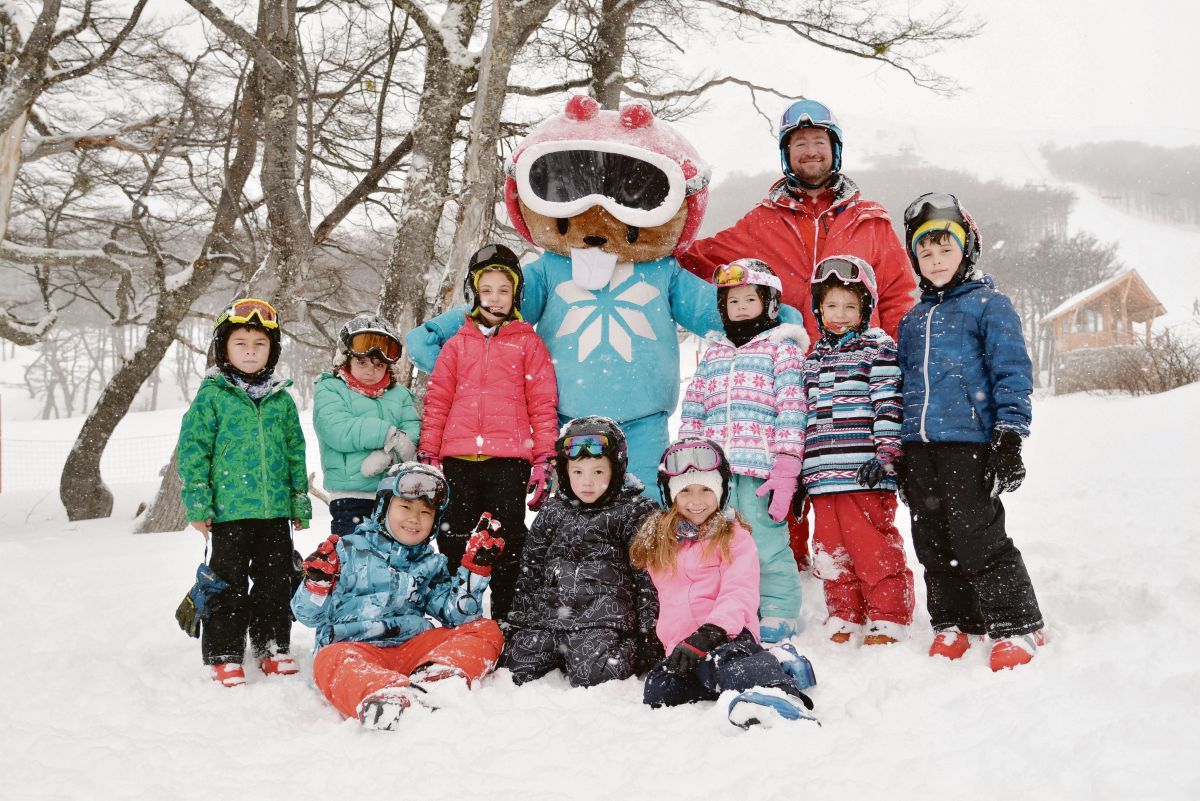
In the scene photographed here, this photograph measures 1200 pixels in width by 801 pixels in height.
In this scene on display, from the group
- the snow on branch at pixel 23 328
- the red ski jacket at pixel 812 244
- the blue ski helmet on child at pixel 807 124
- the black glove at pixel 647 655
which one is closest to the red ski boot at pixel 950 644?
the black glove at pixel 647 655

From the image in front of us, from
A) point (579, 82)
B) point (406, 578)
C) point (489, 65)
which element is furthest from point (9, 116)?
point (406, 578)

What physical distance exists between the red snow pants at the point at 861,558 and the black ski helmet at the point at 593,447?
2.81 feet

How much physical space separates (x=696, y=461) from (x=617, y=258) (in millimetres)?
1208

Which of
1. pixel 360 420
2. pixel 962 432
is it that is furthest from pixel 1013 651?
pixel 360 420

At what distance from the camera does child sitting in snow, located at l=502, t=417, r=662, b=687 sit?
284cm

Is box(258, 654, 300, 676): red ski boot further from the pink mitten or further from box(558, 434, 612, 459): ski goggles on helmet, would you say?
the pink mitten

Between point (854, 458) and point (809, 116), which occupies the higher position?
point (809, 116)

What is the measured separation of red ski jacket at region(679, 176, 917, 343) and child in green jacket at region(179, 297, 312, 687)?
2.17 metres

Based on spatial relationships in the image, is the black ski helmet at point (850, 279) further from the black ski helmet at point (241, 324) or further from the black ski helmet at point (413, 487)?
the black ski helmet at point (241, 324)

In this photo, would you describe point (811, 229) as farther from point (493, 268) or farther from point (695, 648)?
point (695, 648)

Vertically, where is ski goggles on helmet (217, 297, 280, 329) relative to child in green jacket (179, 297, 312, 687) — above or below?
above

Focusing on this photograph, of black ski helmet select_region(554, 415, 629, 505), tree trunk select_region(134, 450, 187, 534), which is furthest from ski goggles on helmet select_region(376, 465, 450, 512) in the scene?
tree trunk select_region(134, 450, 187, 534)

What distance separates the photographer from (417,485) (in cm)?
306

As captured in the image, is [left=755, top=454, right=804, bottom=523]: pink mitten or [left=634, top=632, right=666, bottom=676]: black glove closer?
[left=634, top=632, right=666, bottom=676]: black glove
